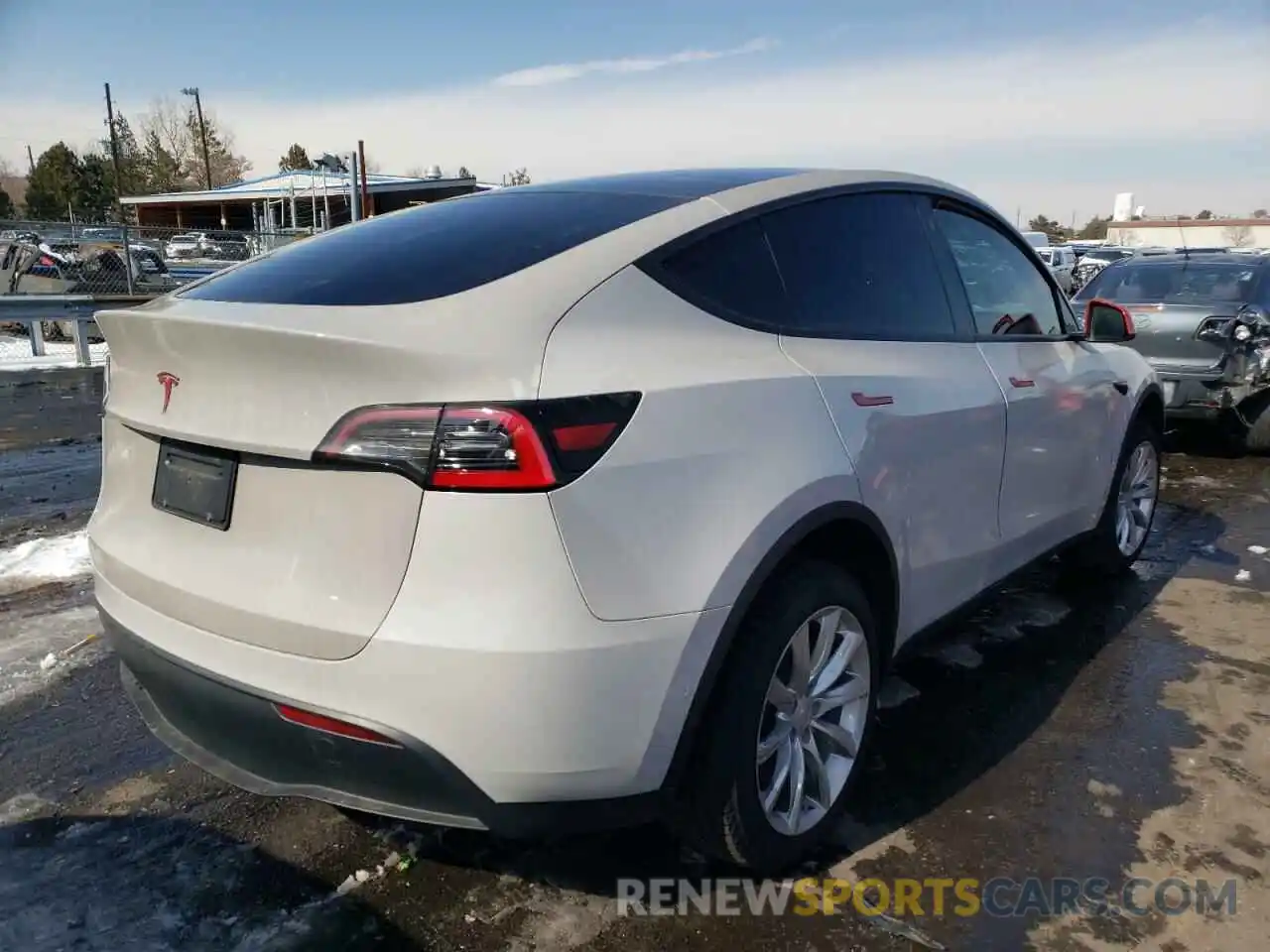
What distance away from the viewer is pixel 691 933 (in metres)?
2.32

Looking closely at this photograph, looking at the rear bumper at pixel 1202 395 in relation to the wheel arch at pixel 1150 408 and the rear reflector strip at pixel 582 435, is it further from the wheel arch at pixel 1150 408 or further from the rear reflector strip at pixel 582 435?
the rear reflector strip at pixel 582 435

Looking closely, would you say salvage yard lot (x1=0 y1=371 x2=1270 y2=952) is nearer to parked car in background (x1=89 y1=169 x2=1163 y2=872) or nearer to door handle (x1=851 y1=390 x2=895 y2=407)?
parked car in background (x1=89 y1=169 x2=1163 y2=872)

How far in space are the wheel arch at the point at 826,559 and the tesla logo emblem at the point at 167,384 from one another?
1342 mm

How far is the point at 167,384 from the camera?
2.22 meters

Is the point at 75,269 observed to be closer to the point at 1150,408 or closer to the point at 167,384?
the point at 167,384

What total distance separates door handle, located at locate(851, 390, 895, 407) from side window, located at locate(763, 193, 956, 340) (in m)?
0.19

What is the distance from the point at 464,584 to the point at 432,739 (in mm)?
319

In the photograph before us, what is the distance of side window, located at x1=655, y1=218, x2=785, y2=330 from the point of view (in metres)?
2.31

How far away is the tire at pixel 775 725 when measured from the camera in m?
2.19

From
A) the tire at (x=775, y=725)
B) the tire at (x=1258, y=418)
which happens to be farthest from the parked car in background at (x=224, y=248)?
the tire at (x=775, y=725)

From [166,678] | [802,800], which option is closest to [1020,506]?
[802,800]

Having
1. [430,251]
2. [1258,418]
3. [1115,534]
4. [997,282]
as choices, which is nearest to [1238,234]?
[1258,418]

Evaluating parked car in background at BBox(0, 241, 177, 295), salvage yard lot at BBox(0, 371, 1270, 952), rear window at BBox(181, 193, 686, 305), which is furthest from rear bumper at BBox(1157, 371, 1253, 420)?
parked car in background at BBox(0, 241, 177, 295)

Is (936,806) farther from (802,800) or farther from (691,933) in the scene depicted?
(691,933)
